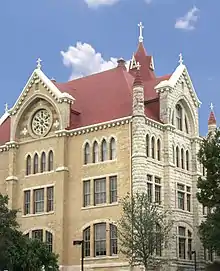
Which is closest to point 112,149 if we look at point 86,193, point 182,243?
point 86,193

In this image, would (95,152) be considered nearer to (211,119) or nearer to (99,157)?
(99,157)

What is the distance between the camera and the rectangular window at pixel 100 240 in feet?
172

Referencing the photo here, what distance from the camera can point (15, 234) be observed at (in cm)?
4250

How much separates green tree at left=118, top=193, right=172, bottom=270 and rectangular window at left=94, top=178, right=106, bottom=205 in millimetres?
2911

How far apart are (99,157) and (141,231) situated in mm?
10132

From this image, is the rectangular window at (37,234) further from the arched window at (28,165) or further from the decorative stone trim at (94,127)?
the decorative stone trim at (94,127)

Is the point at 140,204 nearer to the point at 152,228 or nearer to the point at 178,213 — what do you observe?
the point at 152,228

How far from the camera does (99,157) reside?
177 ft

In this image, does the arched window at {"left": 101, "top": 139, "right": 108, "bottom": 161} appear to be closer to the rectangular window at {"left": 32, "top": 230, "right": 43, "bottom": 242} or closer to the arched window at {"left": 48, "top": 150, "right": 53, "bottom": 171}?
the arched window at {"left": 48, "top": 150, "right": 53, "bottom": 171}

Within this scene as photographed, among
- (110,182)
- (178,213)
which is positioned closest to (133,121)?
(110,182)

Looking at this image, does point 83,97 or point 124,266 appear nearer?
point 124,266

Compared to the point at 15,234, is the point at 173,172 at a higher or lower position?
higher

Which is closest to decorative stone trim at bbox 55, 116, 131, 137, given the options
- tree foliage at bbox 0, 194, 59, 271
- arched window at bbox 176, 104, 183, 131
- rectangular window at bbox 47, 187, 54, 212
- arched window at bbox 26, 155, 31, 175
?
arched window at bbox 26, 155, 31, 175

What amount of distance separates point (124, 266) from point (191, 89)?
19031mm
